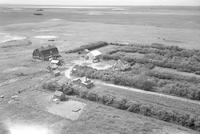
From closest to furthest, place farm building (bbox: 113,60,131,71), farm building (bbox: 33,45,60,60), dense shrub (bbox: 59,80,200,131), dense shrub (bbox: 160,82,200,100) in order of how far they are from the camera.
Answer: dense shrub (bbox: 59,80,200,131) → dense shrub (bbox: 160,82,200,100) → farm building (bbox: 113,60,131,71) → farm building (bbox: 33,45,60,60)

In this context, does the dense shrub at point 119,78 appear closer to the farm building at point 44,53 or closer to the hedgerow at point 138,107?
the hedgerow at point 138,107

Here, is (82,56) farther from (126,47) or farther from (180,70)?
(180,70)

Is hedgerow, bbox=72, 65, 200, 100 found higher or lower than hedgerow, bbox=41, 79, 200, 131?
higher

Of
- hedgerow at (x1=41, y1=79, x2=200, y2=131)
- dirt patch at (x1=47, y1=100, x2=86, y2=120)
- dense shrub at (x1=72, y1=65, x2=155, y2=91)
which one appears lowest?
dirt patch at (x1=47, y1=100, x2=86, y2=120)

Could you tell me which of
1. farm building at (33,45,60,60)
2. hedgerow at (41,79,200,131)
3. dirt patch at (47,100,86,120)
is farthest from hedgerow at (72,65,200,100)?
farm building at (33,45,60,60)

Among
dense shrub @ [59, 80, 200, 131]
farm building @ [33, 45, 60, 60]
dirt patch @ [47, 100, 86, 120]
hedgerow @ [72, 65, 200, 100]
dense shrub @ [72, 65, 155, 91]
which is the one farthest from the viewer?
farm building @ [33, 45, 60, 60]

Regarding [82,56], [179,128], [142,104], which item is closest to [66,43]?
[82,56]

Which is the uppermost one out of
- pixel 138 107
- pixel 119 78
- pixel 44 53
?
pixel 44 53

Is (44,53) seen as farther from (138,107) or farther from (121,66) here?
(138,107)

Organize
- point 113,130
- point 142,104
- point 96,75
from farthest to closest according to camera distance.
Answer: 1. point 96,75
2. point 142,104
3. point 113,130

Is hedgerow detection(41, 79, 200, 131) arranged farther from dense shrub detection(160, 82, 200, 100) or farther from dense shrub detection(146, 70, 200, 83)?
dense shrub detection(146, 70, 200, 83)

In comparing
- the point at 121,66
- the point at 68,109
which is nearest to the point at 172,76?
the point at 121,66
